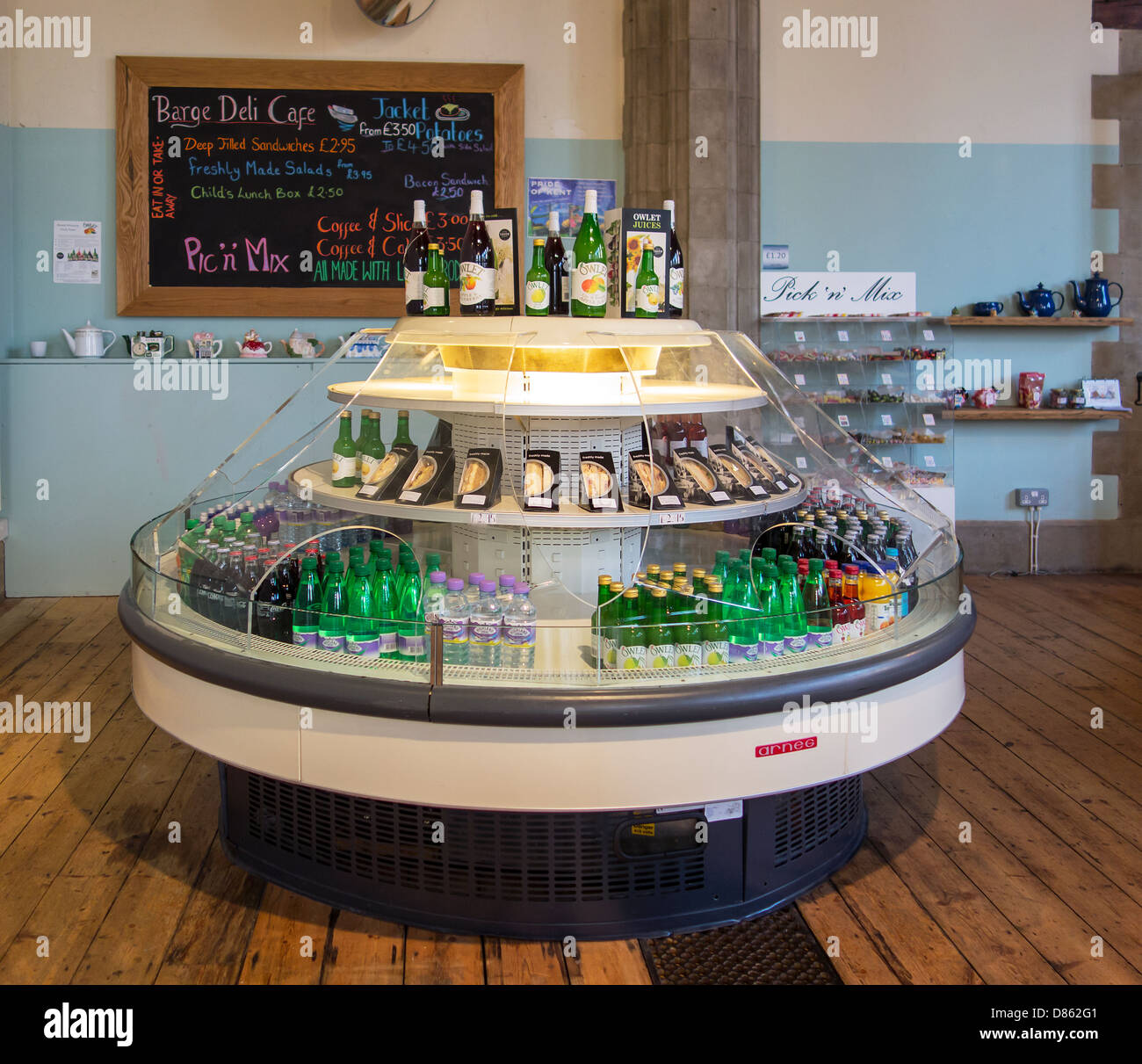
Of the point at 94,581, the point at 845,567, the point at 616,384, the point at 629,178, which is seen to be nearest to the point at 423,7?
the point at 629,178

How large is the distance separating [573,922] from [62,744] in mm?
2311

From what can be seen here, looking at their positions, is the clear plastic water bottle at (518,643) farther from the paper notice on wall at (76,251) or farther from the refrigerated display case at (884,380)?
the paper notice on wall at (76,251)

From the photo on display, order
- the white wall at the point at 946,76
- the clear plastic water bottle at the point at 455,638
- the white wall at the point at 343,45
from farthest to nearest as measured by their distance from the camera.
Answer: the white wall at the point at 946,76, the white wall at the point at 343,45, the clear plastic water bottle at the point at 455,638

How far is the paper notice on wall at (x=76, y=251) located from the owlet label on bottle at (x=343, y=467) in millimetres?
3707

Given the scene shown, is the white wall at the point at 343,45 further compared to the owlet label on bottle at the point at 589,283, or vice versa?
the white wall at the point at 343,45

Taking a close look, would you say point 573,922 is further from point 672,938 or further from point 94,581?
point 94,581

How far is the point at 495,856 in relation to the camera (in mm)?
2982

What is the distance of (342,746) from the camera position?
288cm

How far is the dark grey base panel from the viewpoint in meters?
2.98

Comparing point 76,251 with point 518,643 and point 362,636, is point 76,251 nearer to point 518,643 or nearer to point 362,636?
point 362,636

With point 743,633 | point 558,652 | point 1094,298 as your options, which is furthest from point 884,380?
point 558,652

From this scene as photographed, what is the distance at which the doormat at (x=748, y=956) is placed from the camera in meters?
2.80

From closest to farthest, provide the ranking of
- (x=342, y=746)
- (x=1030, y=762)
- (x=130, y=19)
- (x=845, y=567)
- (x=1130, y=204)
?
(x=342, y=746) → (x=845, y=567) → (x=1030, y=762) → (x=130, y=19) → (x=1130, y=204)

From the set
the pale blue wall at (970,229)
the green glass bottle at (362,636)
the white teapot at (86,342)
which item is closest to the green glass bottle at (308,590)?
the green glass bottle at (362,636)
